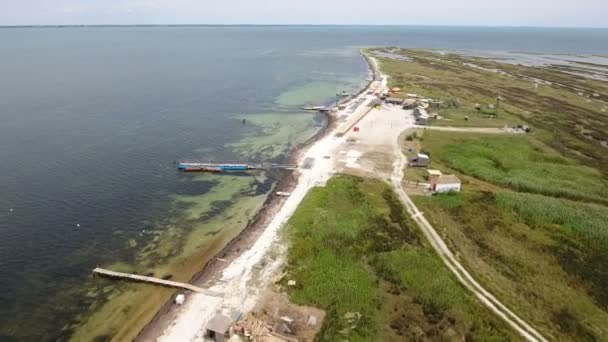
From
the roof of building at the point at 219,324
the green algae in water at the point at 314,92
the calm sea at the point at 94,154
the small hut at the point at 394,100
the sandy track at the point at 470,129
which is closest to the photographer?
the roof of building at the point at 219,324

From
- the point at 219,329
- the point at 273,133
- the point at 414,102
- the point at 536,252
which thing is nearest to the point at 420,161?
the point at 536,252

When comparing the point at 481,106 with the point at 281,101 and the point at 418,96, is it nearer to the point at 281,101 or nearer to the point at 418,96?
the point at 418,96

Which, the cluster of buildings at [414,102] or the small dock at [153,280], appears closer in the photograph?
the small dock at [153,280]

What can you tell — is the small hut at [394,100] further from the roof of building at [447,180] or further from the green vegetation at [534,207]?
the roof of building at [447,180]

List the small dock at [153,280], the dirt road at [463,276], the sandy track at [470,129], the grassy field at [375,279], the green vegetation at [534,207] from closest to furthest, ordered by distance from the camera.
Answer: the grassy field at [375,279]
the dirt road at [463,276]
the green vegetation at [534,207]
the small dock at [153,280]
the sandy track at [470,129]

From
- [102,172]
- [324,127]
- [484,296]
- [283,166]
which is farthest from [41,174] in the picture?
[484,296]

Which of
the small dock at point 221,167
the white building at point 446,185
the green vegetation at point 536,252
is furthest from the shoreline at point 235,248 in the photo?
the white building at point 446,185
